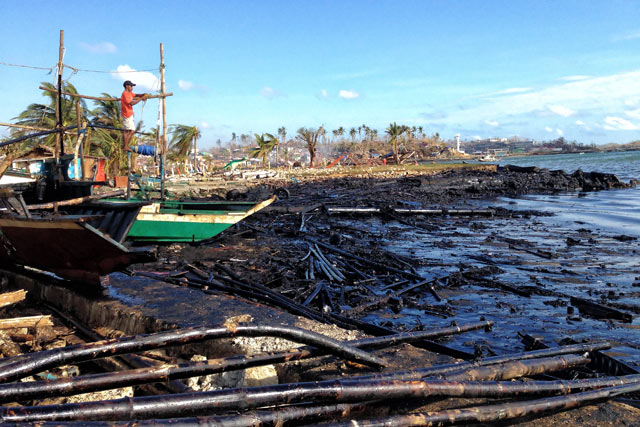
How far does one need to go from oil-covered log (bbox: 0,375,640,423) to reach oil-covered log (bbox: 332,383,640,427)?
8 cm

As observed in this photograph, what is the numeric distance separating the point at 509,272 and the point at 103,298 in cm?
762

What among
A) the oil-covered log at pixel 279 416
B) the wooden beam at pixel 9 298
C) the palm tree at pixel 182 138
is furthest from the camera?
the palm tree at pixel 182 138

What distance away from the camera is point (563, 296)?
774 cm

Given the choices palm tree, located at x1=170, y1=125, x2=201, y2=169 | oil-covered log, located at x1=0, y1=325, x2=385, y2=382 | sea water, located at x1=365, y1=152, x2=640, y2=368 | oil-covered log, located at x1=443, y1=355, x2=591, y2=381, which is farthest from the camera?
palm tree, located at x1=170, y1=125, x2=201, y2=169

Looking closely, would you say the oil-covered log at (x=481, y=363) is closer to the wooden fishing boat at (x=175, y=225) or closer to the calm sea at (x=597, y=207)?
the wooden fishing boat at (x=175, y=225)

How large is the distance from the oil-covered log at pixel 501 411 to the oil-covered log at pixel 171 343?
819 mm

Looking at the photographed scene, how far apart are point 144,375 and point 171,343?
40cm

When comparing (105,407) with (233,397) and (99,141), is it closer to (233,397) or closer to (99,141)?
(233,397)

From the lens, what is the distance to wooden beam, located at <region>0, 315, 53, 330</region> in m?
4.64

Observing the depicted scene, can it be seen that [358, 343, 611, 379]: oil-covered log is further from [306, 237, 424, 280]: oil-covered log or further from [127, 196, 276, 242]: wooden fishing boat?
[127, 196, 276, 242]: wooden fishing boat

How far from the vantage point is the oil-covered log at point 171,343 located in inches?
111

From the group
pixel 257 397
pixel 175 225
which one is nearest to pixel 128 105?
pixel 175 225

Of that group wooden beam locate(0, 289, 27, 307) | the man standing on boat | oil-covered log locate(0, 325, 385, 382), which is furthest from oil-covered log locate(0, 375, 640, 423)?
the man standing on boat

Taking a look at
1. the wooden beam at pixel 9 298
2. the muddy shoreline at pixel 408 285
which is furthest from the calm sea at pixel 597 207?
the wooden beam at pixel 9 298
